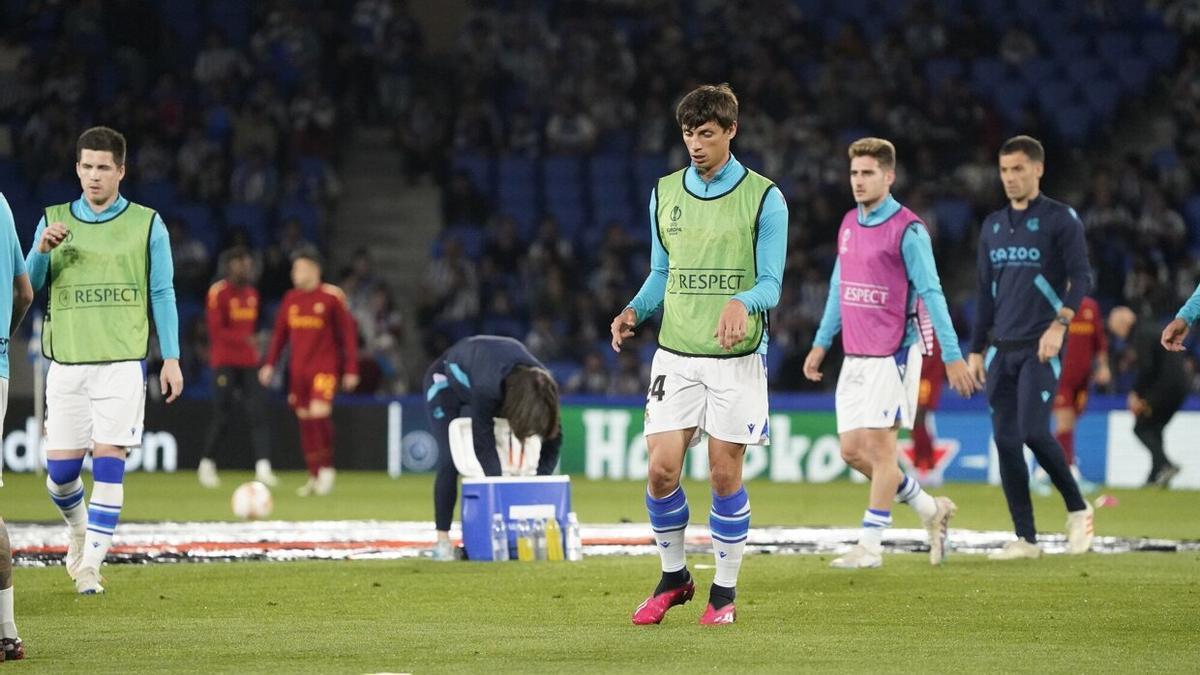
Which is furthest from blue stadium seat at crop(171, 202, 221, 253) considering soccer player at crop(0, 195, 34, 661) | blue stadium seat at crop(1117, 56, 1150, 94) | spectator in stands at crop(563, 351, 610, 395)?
soccer player at crop(0, 195, 34, 661)

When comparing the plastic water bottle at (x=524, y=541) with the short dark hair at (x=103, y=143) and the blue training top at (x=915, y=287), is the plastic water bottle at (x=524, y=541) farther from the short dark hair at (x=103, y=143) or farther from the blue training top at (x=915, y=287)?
the short dark hair at (x=103, y=143)

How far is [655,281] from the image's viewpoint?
8.23 m

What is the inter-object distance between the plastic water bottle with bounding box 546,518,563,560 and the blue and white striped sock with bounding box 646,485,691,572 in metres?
3.02

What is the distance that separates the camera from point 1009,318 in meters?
11.3

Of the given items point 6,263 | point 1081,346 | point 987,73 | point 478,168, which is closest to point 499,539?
point 6,263

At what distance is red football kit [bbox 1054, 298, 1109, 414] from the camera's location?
17.5 meters

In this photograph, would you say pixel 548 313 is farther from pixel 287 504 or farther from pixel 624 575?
pixel 624 575

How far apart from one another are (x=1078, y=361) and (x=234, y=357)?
28.4ft

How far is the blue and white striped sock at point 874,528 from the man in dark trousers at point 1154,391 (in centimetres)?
865

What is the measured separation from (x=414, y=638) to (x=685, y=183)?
2335 mm

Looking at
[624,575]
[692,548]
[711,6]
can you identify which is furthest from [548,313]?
[624,575]

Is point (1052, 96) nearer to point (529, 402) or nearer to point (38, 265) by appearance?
point (529, 402)

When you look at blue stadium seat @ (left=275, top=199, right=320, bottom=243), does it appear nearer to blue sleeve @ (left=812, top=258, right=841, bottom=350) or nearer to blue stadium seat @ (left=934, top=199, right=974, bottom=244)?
blue stadium seat @ (left=934, top=199, right=974, bottom=244)

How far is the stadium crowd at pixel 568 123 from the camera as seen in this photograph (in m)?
24.2
